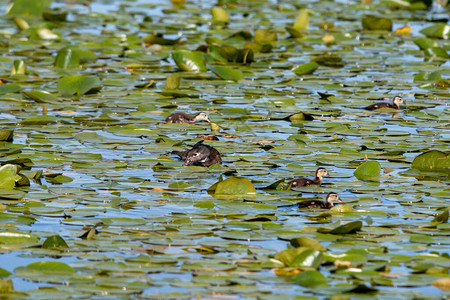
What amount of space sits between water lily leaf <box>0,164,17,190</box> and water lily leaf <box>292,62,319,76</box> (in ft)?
23.6

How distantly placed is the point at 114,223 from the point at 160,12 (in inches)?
630

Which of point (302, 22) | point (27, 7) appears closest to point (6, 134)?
point (302, 22)

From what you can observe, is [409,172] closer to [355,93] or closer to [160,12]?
[355,93]

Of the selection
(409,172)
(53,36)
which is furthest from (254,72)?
(409,172)

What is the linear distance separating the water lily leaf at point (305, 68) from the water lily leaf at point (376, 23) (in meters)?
5.26

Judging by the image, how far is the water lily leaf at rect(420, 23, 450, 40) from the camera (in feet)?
59.0

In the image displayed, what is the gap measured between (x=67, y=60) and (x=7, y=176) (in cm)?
693

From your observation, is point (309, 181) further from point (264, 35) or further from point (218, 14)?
point (218, 14)

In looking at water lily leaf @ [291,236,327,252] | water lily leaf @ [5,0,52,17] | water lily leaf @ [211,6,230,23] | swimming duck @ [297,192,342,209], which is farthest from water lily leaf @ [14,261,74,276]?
water lily leaf @ [5,0,52,17]

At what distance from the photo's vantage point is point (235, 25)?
20.0 m

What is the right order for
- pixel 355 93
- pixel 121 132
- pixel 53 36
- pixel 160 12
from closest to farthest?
1. pixel 121 132
2. pixel 355 93
3. pixel 53 36
4. pixel 160 12

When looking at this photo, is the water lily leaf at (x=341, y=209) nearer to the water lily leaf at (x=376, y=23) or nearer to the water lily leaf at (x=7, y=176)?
the water lily leaf at (x=7, y=176)

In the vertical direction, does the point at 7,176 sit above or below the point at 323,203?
below

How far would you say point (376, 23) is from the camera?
19.1 m
